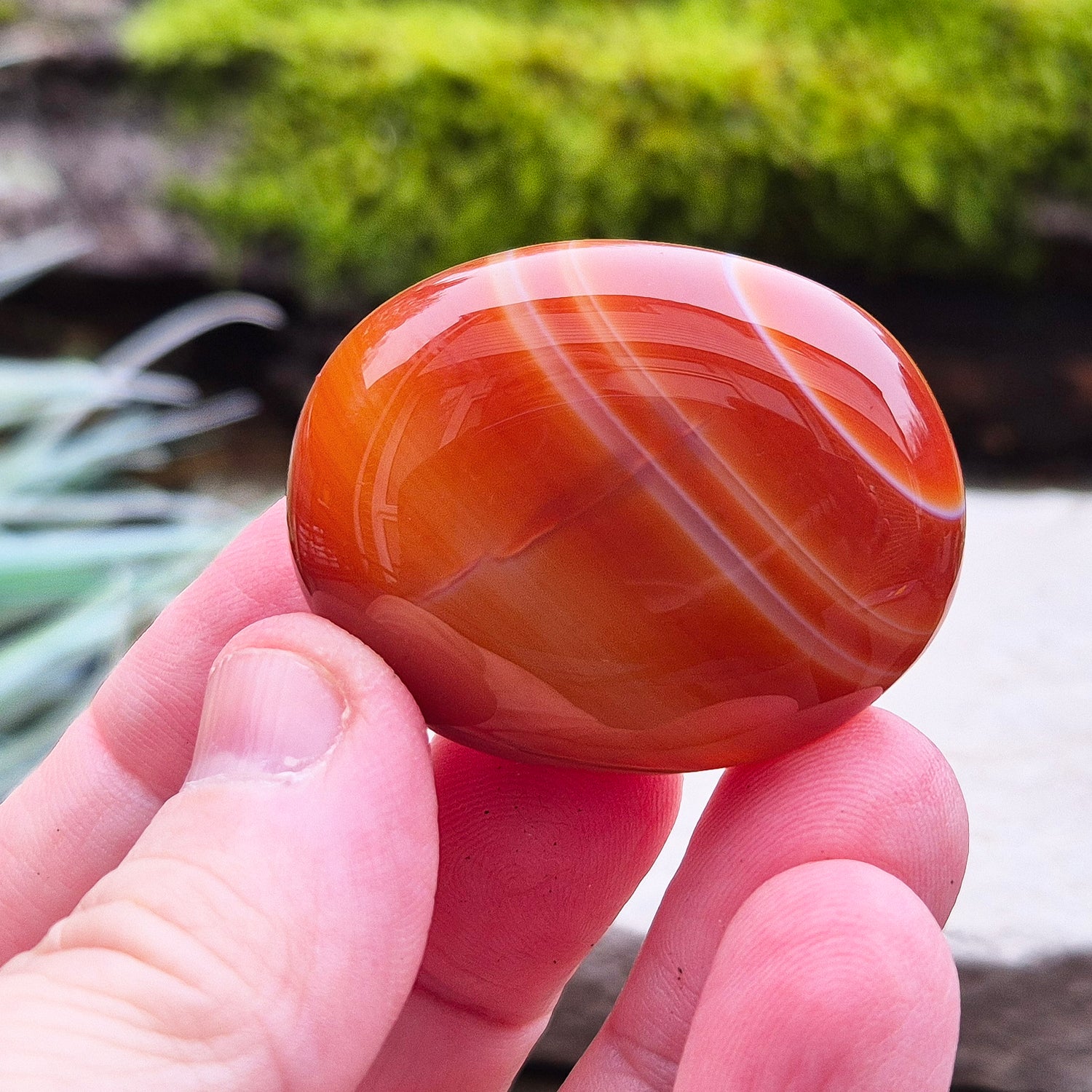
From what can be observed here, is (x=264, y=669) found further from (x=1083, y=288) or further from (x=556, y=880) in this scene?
(x=1083, y=288)

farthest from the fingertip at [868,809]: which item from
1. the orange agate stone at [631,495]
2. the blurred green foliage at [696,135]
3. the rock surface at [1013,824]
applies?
the blurred green foliage at [696,135]

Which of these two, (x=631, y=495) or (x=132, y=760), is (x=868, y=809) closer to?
(x=631, y=495)

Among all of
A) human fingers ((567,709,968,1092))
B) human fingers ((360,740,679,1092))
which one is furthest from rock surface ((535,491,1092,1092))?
human fingers ((567,709,968,1092))

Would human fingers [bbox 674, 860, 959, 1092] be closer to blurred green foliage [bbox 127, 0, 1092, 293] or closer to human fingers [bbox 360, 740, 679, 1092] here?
human fingers [bbox 360, 740, 679, 1092]

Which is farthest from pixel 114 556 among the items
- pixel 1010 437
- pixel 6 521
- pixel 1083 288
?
pixel 1083 288

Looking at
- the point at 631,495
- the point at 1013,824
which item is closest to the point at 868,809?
the point at 631,495
